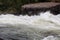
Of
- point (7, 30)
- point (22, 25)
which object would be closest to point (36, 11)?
point (22, 25)

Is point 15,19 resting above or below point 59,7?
below

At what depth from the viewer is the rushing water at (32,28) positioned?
582 centimetres

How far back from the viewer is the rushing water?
19.1ft

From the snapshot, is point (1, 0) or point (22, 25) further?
point (1, 0)

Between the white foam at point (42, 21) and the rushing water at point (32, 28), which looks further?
the white foam at point (42, 21)

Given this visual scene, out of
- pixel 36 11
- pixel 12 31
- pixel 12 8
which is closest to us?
pixel 12 31

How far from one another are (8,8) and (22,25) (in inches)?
151

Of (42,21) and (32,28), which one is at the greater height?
(42,21)

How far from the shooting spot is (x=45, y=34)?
6043mm

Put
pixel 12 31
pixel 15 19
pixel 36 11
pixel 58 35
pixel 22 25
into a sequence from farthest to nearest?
1. pixel 36 11
2. pixel 15 19
3. pixel 22 25
4. pixel 12 31
5. pixel 58 35

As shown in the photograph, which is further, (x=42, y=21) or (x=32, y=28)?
(x=42, y=21)

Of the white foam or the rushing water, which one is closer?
the rushing water

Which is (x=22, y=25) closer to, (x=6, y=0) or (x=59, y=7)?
(x=59, y=7)

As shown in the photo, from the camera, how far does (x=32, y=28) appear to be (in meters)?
6.74
